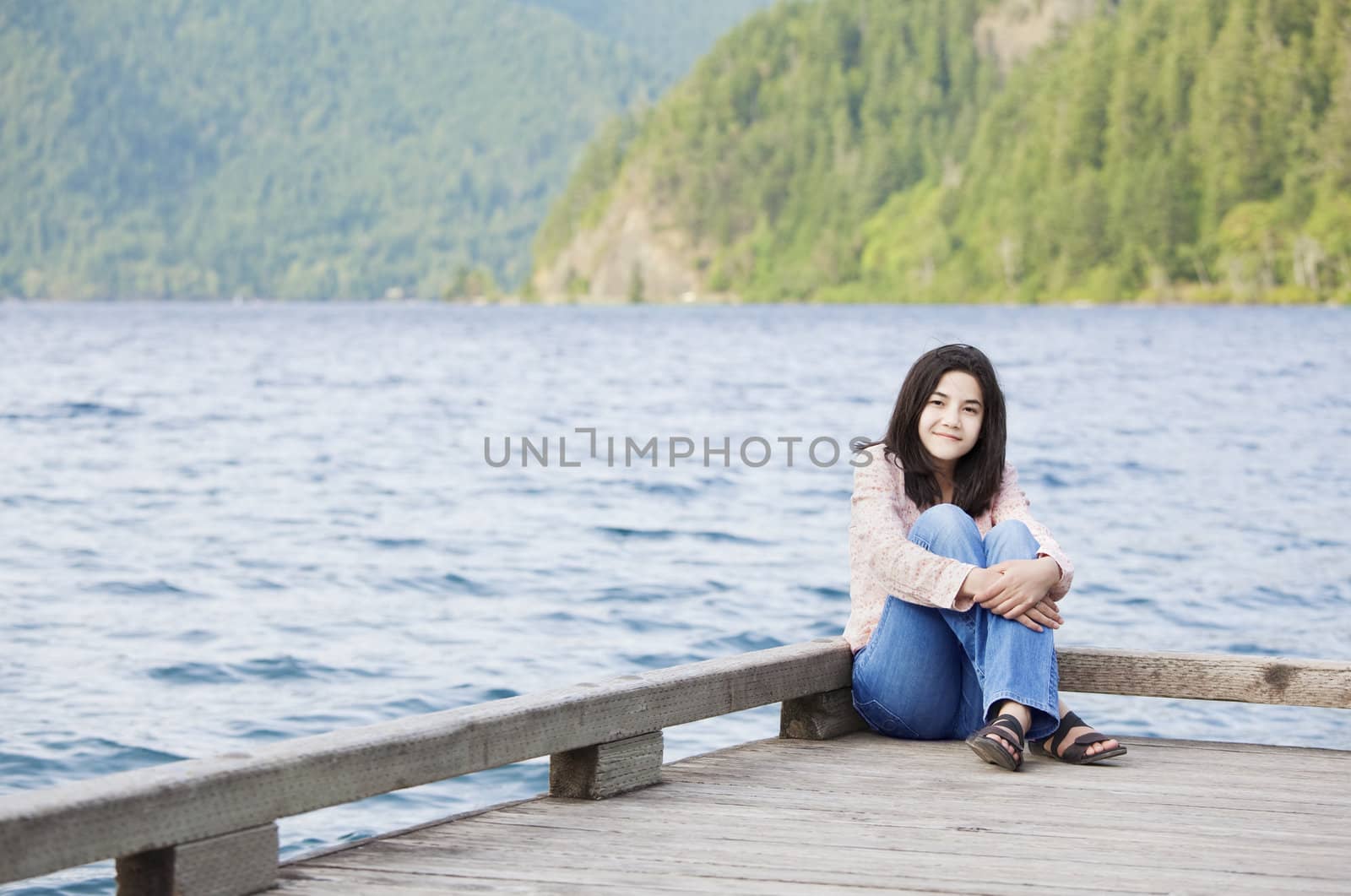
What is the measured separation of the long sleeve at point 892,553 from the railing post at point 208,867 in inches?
84.7

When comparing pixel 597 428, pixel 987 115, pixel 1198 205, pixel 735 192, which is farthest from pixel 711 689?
pixel 735 192

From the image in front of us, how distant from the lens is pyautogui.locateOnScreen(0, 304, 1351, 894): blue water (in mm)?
9836

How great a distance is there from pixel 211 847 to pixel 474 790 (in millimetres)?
4862

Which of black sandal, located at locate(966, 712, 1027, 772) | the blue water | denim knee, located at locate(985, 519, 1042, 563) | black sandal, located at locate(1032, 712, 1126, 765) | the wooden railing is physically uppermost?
denim knee, located at locate(985, 519, 1042, 563)

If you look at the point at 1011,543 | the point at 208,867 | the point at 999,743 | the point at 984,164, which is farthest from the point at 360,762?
the point at 984,164

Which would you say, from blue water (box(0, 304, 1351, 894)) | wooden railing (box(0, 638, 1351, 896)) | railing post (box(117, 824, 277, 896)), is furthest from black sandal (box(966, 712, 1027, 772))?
blue water (box(0, 304, 1351, 894))

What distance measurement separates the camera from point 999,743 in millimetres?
4781

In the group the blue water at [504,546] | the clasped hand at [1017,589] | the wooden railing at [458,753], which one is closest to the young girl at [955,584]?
the clasped hand at [1017,589]

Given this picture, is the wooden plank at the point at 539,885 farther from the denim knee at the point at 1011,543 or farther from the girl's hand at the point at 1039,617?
the denim knee at the point at 1011,543

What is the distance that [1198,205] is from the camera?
380 feet

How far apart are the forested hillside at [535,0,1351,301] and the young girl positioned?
105 meters

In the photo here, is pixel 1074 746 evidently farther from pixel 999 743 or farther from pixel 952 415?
pixel 952 415

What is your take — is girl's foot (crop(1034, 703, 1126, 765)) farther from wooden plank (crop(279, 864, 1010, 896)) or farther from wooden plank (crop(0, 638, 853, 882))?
wooden plank (crop(279, 864, 1010, 896))

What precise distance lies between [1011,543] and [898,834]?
1172 millimetres
